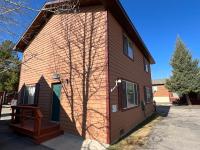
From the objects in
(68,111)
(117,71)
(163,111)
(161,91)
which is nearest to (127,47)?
(117,71)

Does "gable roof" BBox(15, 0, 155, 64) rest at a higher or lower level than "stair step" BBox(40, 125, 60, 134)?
higher

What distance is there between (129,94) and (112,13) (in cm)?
433

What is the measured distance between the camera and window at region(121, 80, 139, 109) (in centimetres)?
768

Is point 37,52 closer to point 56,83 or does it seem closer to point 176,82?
point 56,83

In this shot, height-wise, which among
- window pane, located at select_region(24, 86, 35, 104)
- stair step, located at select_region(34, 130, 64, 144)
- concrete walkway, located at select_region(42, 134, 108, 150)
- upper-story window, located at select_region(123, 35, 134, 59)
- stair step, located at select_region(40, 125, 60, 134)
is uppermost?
upper-story window, located at select_region(123, 35, 134, 59)

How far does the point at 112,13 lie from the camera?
756cm

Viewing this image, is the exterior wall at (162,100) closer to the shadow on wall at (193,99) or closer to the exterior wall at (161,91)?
the exterior wall at (161,91)

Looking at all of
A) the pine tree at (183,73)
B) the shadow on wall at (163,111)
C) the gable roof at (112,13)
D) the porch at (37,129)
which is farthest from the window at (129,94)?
the pine tree at (183,73)

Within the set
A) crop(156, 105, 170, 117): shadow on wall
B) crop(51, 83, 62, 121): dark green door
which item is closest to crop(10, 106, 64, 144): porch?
crop(51, 83, 62, 121): dark green door

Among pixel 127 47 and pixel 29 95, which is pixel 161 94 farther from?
pixel 29 95

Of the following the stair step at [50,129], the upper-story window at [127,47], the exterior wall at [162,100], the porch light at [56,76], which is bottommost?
the stair step at [50,129]

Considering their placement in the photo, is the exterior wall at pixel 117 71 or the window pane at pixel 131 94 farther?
the window pane at pixel 131 94

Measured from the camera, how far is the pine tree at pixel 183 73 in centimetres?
2200

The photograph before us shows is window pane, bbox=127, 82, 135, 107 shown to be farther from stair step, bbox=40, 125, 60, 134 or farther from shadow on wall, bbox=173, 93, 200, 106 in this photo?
shadow on wall, bbox=173, 93, 200, 106
